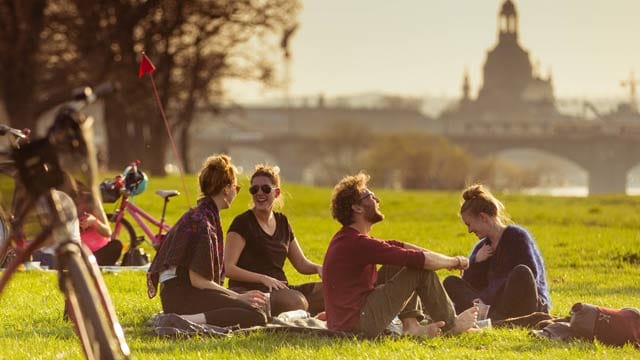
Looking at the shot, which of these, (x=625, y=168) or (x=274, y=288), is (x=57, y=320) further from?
(x=625, y=168)

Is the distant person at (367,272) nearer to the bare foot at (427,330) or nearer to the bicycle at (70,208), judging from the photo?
the bare foot at (427,330)

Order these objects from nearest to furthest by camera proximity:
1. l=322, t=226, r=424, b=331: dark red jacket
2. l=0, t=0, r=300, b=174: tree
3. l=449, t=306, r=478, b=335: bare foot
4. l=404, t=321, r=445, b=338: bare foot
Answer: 1. l=322, t=226, r=424, b=331: dark red jacket
2. l=404, t=321, r=445, b=338: bare foot
3. l=449, t=306, r=478, b=335: bare foot
4. l=0, t=0, r=300, b=174: tree

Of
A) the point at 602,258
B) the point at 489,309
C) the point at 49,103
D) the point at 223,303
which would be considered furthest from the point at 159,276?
the point at 49,103

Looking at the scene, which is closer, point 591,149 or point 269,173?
point 269,173

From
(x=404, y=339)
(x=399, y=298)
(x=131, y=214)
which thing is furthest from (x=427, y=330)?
(x=131, y=214)

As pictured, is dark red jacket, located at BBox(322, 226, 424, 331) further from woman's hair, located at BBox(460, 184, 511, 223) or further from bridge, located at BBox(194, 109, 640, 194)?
bridge, located at BBox(194, 109, 640, 194)

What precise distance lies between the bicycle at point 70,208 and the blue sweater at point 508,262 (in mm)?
5544

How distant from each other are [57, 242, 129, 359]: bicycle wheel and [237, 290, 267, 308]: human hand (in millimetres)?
4618

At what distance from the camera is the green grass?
8734 millimetres

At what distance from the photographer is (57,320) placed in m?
10.6

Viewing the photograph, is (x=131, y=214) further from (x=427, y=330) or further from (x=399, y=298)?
(x=399, y=298)

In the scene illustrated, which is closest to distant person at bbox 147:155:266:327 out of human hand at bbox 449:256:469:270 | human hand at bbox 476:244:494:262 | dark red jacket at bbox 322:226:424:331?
dark red jacket at bbox 322:226:424:331

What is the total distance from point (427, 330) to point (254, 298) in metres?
1.28

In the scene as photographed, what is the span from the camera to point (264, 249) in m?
10.5
